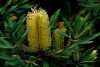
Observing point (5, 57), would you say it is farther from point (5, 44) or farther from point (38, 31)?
point (38, 31)

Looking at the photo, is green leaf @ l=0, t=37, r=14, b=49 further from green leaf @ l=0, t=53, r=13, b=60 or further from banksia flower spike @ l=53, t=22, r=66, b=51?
banksia flower spike @ l=53, t=22, r=66, b=51

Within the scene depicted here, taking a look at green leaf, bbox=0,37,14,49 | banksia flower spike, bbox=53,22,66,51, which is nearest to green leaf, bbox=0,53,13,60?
green leaf, bbox=0,37,14,49

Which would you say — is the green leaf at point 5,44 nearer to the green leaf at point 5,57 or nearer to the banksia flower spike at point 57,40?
the green leaf at point 5,57

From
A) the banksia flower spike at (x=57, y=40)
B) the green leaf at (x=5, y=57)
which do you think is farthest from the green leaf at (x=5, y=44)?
the banksia flower spike at (x=57, y=40)

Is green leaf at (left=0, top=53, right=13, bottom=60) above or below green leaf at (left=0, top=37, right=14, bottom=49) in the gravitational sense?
below

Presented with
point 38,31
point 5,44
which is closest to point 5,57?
point 5,44

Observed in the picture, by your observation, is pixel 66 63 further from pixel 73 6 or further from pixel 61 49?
pixel 73 6

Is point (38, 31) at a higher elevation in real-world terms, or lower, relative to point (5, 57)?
higher

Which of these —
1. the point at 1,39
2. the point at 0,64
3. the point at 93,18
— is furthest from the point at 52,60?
the point at 93,18
